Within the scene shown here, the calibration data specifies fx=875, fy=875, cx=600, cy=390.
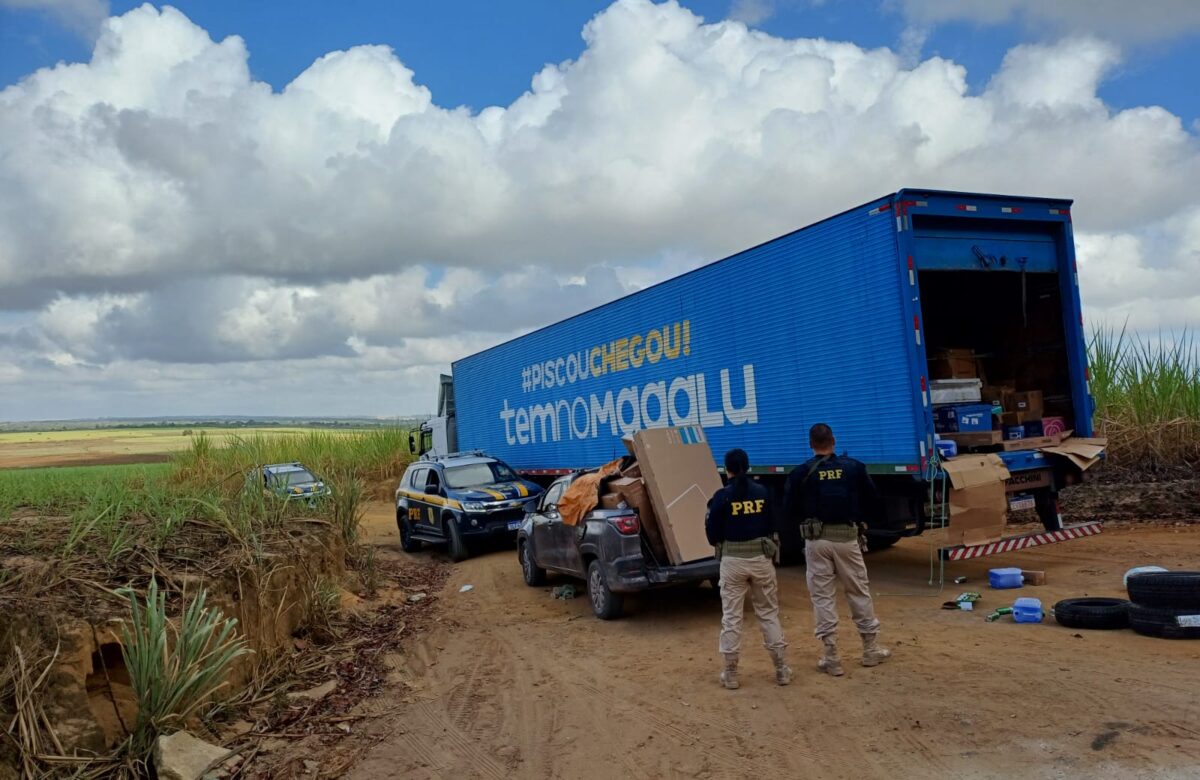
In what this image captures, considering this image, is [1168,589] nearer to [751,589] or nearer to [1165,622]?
[1165,622]

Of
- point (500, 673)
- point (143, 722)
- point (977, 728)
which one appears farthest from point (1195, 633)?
point (143, 722)

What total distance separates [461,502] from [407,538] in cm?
270

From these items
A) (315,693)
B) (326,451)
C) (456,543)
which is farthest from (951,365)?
(326,451)

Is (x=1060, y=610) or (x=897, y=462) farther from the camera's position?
(x=897, y=462)

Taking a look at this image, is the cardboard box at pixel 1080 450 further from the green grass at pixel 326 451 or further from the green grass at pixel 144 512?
the green grass at pixel 326 451

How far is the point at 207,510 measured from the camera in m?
7.82

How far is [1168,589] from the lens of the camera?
6688 millimetres

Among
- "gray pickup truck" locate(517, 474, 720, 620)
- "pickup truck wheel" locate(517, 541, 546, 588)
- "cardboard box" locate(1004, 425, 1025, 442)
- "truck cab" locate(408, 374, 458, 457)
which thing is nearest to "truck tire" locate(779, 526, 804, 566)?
"gray pickup truck" locate(517, 474, 720, 620)

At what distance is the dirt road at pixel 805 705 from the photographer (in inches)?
191

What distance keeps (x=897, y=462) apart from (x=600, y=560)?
3.26 metres

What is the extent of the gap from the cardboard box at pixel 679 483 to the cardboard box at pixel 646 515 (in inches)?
3.0

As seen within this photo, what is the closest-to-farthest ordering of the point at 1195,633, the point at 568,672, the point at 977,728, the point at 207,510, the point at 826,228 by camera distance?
the point at 977,728, the point at 1195,633, the point at 568,672, the point at 207,510, the point at 826,228

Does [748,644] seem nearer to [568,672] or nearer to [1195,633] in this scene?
[568,672]

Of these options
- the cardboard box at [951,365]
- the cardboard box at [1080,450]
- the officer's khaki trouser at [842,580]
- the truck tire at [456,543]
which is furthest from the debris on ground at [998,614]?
the truck tire at [456,543]
